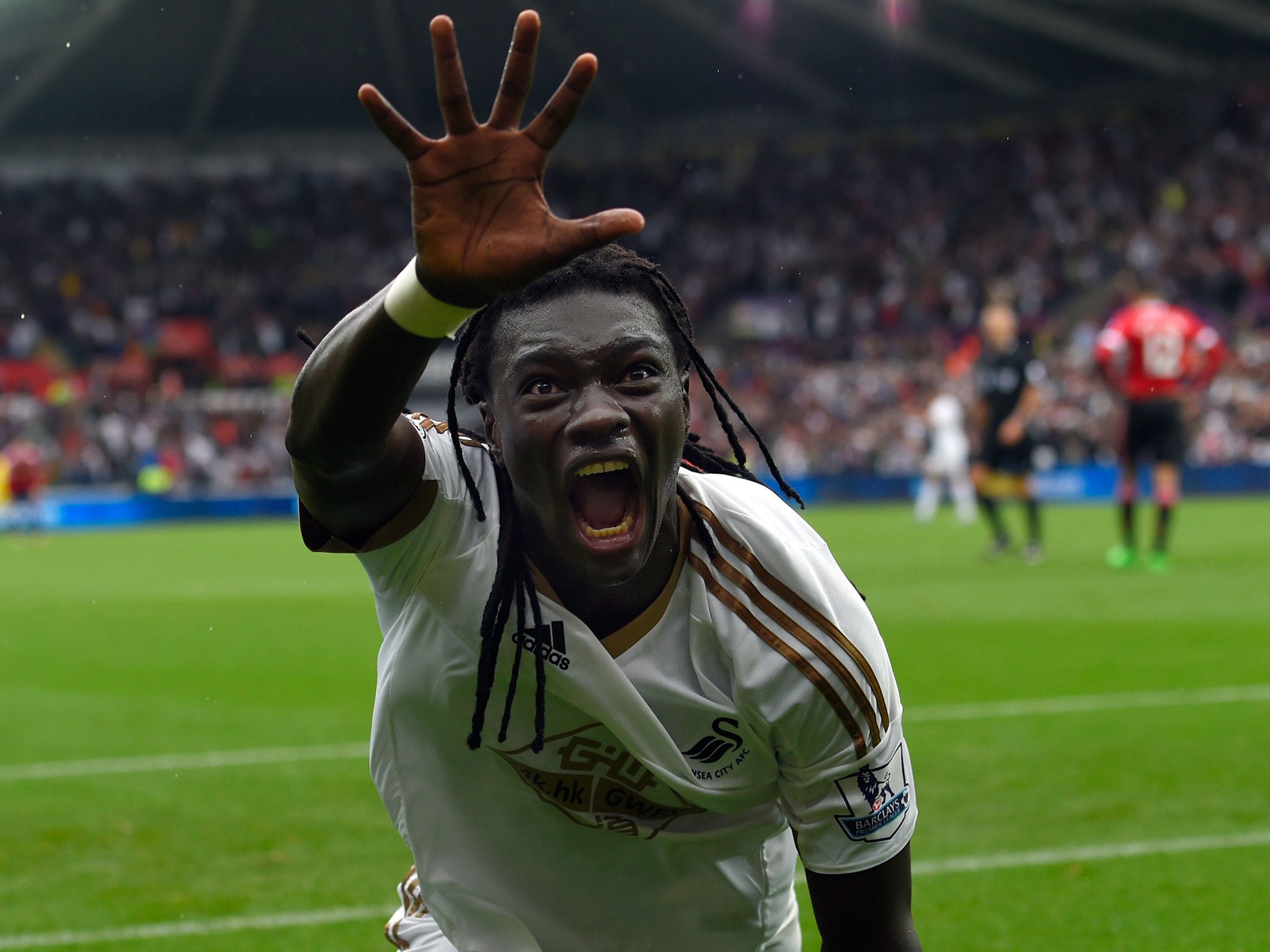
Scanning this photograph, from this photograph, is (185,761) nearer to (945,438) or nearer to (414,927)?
(414,927)

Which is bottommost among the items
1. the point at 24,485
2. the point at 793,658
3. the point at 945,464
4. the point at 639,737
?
the point at 24,485

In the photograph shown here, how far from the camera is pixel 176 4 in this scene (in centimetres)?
3328

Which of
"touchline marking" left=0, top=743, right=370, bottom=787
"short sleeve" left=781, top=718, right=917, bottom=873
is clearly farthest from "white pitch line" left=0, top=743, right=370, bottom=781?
"short sleeve" left=781, top=718, right=917, bottom=873

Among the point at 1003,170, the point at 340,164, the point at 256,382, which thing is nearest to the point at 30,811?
the point at 256,382

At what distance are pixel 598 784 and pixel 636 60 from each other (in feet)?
121

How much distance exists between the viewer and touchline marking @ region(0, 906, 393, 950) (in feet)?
12.7

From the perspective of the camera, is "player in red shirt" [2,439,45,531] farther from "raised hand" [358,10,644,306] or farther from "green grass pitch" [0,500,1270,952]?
"raised hand" [358,10,644,306]

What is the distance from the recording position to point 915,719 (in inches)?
259

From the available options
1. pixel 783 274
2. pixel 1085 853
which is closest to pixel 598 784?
pixel 1085 853

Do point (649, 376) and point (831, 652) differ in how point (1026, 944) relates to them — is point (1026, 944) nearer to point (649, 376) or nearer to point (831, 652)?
point (831, 652)

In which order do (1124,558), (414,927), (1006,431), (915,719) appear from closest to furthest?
(414,927), (915,719), (1124,558), (1006,431)

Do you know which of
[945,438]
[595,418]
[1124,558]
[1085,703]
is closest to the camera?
[595,418]

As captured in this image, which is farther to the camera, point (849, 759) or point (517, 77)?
point (849, 759)

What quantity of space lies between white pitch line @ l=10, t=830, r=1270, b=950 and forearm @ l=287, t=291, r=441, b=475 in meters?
2.22
